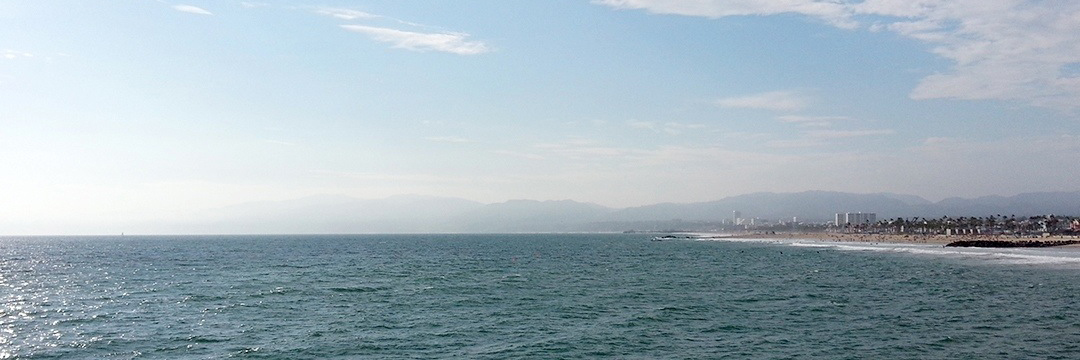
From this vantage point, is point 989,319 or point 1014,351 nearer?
point 1014,351

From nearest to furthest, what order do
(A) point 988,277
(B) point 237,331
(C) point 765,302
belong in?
(B) point 237,331
(C) point 765,302
(A) point 988,277

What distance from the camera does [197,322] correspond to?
4181 cm

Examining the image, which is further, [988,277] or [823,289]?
[988,277]

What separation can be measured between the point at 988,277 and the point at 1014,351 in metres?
44.0

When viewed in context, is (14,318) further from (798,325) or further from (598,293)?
(798,325)

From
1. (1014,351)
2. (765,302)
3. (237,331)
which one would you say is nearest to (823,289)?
(765,302)

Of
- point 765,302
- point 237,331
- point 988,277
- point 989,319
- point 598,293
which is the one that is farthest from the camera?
point 988,277

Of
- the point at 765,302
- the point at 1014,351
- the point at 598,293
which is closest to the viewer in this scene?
the point at 1014,351

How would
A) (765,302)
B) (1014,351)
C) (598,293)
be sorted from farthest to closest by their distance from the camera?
(598,293) < (765,302) < (1014,351)

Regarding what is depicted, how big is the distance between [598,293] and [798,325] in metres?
20.8

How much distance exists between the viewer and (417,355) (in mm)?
32156

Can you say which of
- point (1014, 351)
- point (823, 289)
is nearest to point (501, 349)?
point (1014, 351)

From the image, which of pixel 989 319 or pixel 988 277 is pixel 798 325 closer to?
pixel 989 319

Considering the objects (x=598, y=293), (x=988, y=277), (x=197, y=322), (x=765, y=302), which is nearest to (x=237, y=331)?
(x=197, y=322)
